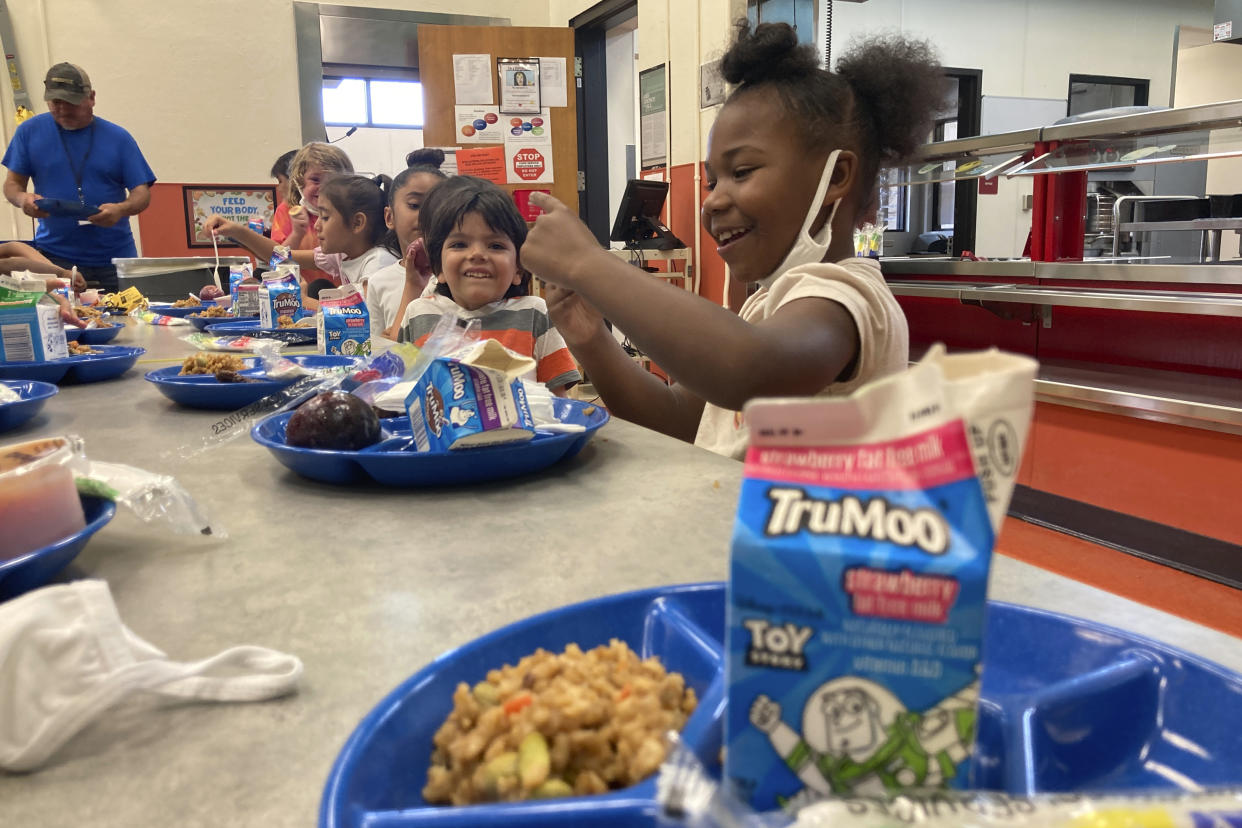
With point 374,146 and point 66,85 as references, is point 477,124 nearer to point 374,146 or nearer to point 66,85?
point 66,85

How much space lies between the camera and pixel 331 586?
2.14 feet

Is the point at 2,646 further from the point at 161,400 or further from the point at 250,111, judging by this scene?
the point at 250,111

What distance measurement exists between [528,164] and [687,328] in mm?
5019

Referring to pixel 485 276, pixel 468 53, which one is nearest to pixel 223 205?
pixel 468 53

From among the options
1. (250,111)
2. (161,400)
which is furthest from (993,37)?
(161,400)

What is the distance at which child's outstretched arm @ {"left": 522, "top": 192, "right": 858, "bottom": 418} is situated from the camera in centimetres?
100

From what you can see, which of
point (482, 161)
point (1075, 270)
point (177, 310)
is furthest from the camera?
point (482, 161)

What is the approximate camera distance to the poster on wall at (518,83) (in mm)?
5609

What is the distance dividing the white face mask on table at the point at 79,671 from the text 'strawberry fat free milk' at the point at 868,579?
299 mm

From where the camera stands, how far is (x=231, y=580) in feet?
2.21

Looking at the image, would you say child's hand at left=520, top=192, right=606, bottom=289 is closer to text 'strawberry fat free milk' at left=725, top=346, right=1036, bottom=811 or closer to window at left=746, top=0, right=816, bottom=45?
text 'strawberry fat free milk' at left=725, top=346, right=1036, bottom=811

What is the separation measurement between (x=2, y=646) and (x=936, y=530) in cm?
44

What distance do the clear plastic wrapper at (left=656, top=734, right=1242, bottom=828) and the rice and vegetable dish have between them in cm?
8

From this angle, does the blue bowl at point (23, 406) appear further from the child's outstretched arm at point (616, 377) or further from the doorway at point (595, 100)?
the doorway at point (595, 100)
